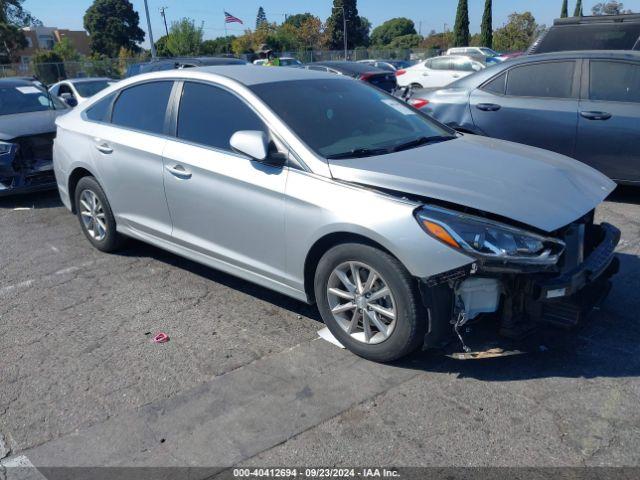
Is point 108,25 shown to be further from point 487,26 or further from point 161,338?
point 161,338

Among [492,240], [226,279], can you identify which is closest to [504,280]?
[492,240]

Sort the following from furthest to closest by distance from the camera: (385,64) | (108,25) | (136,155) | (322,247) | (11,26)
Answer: (108,25) < (11,26) < (385,64) < (136,155) < (322,247)

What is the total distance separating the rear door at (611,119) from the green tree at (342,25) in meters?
72.8

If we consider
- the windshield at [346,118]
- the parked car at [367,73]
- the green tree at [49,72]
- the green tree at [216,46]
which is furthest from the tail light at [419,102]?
the green tree at [216,46]

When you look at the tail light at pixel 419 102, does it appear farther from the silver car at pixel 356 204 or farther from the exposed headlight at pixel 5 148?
the exposed headlight at pixel 5 148

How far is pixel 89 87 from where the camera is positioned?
13.5 metres

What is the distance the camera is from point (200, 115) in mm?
4312

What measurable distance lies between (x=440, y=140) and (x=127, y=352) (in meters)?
2.60

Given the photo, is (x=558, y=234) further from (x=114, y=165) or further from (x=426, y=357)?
(x=114, y=165)

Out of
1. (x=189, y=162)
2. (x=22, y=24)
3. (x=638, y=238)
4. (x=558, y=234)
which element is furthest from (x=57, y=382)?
(x=22, y=24)

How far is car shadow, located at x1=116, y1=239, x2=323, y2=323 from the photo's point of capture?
4301 millimetres

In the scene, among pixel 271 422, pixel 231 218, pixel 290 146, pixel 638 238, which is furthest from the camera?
pixel 638 238

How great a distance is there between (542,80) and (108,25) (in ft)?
262

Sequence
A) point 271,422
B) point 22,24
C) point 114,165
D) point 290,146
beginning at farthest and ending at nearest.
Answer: point 22,24 → point 114,165 → point 290,146 → point 271,422
